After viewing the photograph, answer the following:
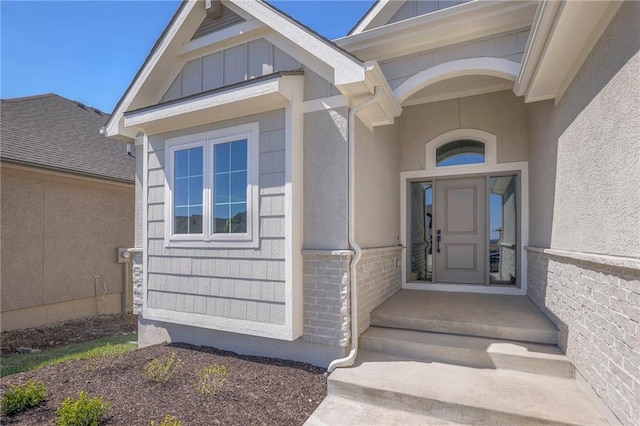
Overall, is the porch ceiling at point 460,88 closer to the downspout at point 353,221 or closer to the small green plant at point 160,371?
the downspout at point 353,221

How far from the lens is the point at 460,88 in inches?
231

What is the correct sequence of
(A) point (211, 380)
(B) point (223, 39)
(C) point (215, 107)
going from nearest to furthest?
(A) point (211, 380)
(C) point (215, 107)
(B) point (223, 39)

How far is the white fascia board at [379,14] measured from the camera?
225 inches

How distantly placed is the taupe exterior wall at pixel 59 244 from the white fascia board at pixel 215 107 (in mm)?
4105

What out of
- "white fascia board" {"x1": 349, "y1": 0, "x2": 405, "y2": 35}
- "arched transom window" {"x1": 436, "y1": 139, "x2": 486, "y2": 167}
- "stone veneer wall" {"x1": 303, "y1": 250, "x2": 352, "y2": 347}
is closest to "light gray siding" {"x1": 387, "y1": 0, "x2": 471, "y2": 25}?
"white fascia board" {"x1": 349, "y1": 0, "x2": 405, "y2": 35}

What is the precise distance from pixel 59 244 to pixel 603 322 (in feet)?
32.6

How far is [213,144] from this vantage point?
469 cm

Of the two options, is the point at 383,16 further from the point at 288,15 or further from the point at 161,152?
the point at 161,152

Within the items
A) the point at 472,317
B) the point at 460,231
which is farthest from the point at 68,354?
the point at 460,231

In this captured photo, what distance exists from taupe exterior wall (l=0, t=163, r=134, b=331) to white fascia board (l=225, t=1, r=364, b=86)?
6.37 meters

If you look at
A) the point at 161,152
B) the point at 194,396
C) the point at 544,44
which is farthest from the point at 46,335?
the point at 544,44

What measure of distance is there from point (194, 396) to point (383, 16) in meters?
6.46

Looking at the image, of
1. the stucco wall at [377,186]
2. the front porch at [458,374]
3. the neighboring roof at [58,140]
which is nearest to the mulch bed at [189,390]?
the front porch at [458,374]

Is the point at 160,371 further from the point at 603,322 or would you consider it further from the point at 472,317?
the point at 603,322
